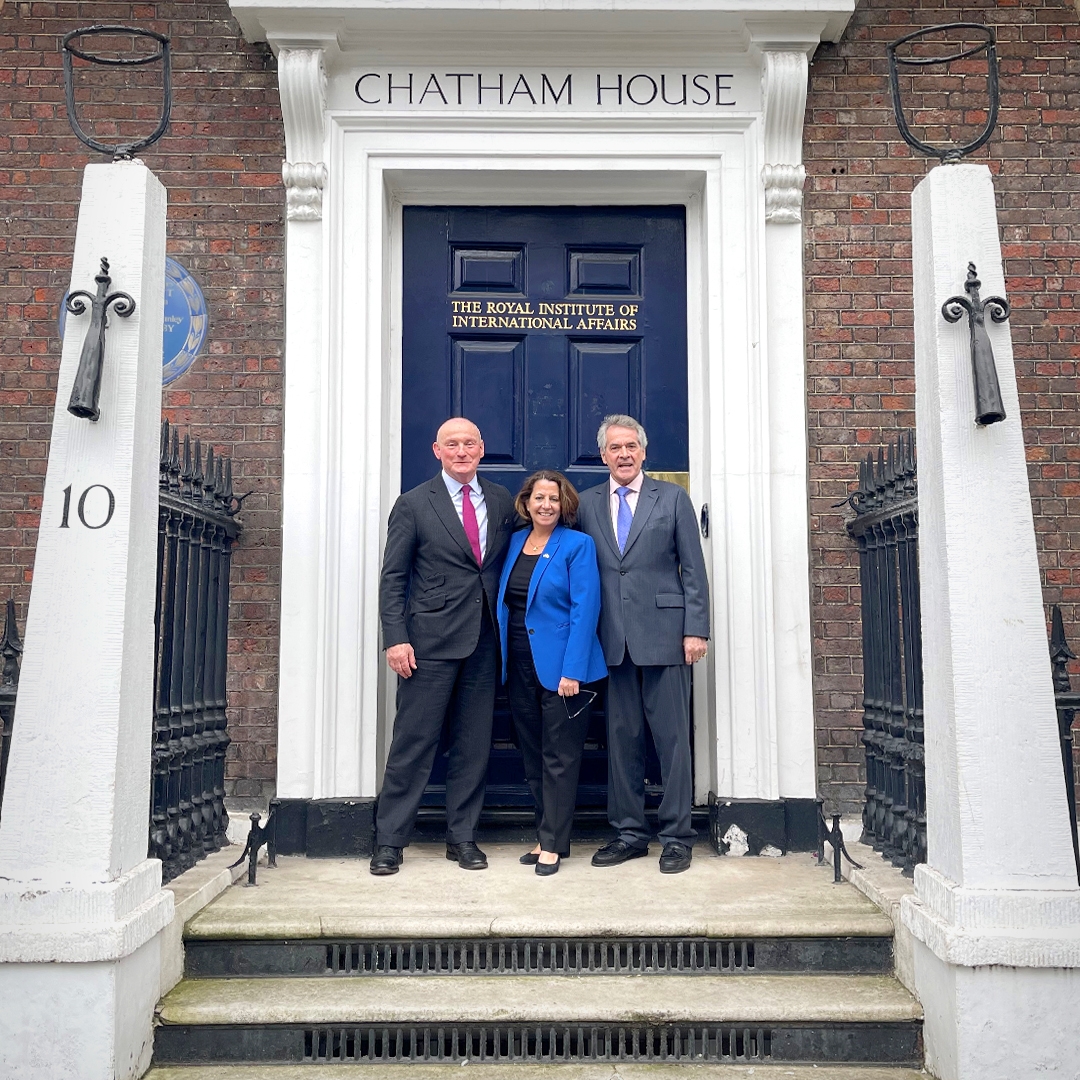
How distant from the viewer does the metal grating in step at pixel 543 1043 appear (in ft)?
11.5

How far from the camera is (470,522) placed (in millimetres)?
4871

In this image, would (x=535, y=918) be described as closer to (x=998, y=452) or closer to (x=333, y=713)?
(x=333, y=713)

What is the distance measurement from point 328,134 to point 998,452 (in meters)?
3.44

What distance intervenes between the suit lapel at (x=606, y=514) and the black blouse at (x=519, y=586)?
33cm

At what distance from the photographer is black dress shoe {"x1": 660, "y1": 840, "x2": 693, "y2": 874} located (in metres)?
4.50

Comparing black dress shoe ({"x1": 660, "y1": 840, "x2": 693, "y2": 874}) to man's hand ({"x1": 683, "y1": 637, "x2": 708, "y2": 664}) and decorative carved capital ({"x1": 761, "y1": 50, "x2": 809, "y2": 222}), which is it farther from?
decorative carved capital ({"x1": 761, "y1": 50, "x2": 809, "y2": 222})

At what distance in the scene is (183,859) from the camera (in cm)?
431

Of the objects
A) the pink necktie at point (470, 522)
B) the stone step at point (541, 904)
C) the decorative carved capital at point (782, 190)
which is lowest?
the stone step at point (541, 904)

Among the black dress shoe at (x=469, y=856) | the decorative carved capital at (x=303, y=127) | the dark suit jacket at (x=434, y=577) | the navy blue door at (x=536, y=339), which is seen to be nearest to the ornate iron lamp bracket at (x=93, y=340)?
the dark suit jacket at (x=434, y=577)

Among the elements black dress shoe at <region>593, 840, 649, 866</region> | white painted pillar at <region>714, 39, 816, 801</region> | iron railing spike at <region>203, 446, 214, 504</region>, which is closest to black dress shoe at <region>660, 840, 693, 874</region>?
black dress shoe at <region>593, 840, 649, 866</region>

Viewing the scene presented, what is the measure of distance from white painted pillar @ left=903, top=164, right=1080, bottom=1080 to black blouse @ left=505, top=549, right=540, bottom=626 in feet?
5.59

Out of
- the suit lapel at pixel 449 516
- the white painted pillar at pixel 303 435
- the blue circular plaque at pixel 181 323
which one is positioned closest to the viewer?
the suit lapel at pixel 449 516

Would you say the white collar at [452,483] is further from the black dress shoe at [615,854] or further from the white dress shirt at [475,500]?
the black dress shoe at [615,854]

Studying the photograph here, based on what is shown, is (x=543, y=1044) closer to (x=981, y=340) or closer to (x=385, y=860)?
(x=385, y=860)
